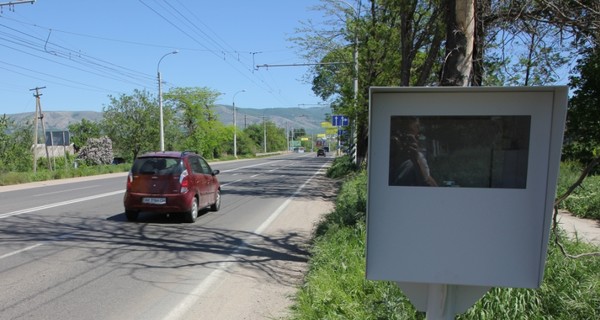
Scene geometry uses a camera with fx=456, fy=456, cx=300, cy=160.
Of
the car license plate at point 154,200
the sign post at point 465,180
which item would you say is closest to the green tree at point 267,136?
the car license plate at point 154,200

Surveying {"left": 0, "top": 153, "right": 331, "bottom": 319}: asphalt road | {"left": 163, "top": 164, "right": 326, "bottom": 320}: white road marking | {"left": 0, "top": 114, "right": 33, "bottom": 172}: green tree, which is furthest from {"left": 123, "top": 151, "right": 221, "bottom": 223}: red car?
{"left": 0, "top": 114, "right": 33, "bottom": 172}: green tree

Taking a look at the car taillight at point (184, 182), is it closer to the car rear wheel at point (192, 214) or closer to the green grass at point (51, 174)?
the car rear wheel at point (192, 214)

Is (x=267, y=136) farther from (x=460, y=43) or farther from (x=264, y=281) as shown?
(x=460, y=43)

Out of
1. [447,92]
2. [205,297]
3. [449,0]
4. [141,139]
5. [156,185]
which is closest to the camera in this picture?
[447,92]

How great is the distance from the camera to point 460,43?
4.49 meters

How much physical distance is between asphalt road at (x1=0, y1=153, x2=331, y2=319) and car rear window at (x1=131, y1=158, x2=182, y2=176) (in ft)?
3.78

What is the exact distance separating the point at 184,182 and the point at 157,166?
789 millimetres

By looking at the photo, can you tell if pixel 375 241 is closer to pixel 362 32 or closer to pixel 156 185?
pixel 156 185

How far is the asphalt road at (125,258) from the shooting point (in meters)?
4.94

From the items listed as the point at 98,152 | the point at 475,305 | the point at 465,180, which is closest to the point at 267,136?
the point at 98,152

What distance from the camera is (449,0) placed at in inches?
188

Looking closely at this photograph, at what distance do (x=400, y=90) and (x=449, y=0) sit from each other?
9.98 ft

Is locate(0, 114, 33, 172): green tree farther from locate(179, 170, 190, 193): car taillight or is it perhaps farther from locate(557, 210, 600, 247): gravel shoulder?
locate(557, 210, 600, 247): gravel shoulder

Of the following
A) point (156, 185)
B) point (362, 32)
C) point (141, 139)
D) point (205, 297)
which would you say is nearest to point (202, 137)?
point (141, 139)
